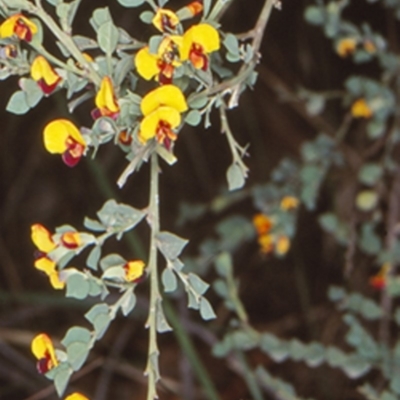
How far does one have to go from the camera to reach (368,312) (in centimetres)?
137

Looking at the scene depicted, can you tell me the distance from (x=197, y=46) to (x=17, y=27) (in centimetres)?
16

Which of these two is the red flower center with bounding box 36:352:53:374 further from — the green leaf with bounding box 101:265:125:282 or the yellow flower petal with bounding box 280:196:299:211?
the yellow flower petal with bounding box 280:196:299:211

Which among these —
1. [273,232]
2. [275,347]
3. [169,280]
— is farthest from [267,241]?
[169,280]

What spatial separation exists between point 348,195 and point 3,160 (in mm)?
922

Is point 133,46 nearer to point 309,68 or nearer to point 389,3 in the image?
point 389,3

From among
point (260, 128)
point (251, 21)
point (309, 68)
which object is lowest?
point (260, 128)

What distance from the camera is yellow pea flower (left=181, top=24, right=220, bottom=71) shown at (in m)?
0.71

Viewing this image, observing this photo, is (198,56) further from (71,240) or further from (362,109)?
(362,109)

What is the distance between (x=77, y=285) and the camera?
2.49 feet

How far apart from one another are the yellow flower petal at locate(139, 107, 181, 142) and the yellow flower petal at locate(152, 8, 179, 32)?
8 cm

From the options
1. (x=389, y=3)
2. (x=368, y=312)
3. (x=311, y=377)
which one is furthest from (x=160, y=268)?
(x=389, y=3)

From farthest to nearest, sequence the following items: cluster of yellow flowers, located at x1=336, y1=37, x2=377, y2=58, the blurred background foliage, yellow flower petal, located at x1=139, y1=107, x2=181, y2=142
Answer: the blurred background foliage
cluster of yellow flowers, located at x1=336, y1=37, x2=377, y2=58
yellow flower petal, located at x1=139, y1=107, x2=181, y2=142

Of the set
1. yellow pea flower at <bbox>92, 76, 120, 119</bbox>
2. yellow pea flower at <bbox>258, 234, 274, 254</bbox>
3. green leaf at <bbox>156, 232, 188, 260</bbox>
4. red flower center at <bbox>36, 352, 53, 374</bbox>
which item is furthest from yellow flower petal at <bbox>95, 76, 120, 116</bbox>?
yellow pea flower at <bbox>258, 234, 274, 254</bbox>

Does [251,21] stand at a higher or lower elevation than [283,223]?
higher
